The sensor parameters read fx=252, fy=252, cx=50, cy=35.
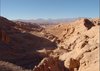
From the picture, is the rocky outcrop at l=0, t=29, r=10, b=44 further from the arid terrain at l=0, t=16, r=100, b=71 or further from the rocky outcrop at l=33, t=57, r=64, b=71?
the rocky outcrop at l=33, t=57, r=64, b=71

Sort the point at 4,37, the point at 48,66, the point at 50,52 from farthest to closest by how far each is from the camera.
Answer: the point at 4,37, the point at 50,52, the point at 48,66

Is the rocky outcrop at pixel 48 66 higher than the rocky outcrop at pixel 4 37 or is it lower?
lower

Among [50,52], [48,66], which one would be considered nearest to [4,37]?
[50,52]

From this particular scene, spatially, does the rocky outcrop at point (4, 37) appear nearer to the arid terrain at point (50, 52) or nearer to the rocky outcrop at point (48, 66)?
the arid terrain at point (50, 52)

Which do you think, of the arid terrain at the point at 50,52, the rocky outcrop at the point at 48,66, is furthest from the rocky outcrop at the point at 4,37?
the rocky outcrop at the point at 48,66

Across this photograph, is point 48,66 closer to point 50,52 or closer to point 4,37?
point 50,52

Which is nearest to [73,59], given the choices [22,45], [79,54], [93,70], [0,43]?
[79,54]

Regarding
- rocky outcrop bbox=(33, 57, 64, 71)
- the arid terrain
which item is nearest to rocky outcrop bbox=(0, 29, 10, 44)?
the arid terrain

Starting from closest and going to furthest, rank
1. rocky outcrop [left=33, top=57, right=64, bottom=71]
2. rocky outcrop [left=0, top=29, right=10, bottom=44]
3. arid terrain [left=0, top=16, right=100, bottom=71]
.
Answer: arid terrain [left=0, top=16, right=100, bottom=71] → rocky outcrop [left=33, top=57, right=64, bottom=71] → rocky outcrop [left=0, top=29, right=10, bottom=44]

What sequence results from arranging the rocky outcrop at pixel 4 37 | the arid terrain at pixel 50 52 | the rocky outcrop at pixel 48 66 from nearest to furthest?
the arid terrain at pixel 50 52, the rocky outcrop at pixel 48 66, the rocky outcrop at pixel 4 37
